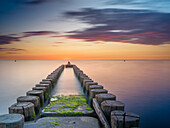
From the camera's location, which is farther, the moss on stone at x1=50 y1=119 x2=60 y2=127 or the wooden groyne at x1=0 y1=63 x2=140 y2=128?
the moss on stone at x1=50 y1=119 x2=60 y2=127

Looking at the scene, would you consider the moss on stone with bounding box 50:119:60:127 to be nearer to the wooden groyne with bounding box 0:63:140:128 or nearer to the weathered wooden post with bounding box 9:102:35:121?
the wooden groyne with bounding box 0:63:140:128

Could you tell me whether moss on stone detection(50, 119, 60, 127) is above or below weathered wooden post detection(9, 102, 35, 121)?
below

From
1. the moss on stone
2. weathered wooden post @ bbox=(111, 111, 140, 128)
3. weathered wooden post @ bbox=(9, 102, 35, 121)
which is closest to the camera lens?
weathered wooden post @ bbox=(111, 111, 140, 128)

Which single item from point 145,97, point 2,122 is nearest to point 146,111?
point 145,97

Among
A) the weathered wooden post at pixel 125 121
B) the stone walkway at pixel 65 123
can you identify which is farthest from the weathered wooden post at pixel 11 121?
the weathered wooden post at pixel 125 121

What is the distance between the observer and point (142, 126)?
6887 mm

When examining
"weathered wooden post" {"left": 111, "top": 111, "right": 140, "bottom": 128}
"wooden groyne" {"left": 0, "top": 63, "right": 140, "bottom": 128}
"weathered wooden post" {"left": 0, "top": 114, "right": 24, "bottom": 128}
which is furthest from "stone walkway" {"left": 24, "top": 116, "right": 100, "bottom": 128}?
"weathered wooden post" {"left": 111, "top": 111, "right": 140, "bottom": 128}

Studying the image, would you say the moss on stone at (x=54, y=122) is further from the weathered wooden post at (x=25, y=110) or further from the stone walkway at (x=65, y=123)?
the weathered wooden post at (x=25, y=110)

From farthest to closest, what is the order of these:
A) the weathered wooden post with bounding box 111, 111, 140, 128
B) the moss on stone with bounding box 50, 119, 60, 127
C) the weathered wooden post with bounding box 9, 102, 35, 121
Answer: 1. the moss on stone with bounding box 50, 119, 60, 127
2. the weathered wooden post with bounding box 9, 102, 35, 121
3. the weathered wooden post with bounding box 111, 111, 140, 128

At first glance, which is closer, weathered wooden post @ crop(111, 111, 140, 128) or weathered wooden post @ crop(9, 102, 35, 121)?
weathered wooden post @ crop(111, 111, 140, 128)

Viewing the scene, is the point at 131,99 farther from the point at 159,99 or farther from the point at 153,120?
the point at 153,120

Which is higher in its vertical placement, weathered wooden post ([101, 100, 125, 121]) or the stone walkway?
weathered wooden post ([101, 100, 125, 121])

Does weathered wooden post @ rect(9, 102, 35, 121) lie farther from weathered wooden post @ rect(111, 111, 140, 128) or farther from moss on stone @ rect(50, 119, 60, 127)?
weathered wooden post @ rect(111, 111, 140, 128)

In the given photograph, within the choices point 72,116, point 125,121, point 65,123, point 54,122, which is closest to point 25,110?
point 54,122
